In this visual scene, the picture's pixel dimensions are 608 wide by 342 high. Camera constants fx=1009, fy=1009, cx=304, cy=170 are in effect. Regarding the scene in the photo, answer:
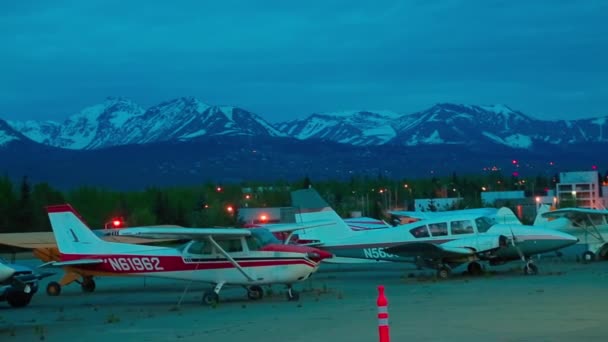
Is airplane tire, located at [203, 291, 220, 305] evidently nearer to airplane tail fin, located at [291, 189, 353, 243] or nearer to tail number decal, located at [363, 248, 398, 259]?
tail number decal, located at [363, 248, 398, 259]

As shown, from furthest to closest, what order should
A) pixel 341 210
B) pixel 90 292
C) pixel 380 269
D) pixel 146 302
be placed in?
pixel 341 210
pixel 380 269
pixel 90 292
pixel 146 302

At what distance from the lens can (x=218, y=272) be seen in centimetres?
2166

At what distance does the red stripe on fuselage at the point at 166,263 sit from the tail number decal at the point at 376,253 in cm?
713

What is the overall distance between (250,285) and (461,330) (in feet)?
25.6

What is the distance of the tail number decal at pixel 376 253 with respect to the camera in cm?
2819

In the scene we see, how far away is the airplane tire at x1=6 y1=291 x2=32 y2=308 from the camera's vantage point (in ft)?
72.2

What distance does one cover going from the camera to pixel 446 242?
91.0 feet

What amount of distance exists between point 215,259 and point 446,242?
8.39m

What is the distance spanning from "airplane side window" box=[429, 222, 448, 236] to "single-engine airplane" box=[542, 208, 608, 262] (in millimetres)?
6418

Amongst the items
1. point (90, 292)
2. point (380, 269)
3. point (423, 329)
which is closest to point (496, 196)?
point (380, 269)

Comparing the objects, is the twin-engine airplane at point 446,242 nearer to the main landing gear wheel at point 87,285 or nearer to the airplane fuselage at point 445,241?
the airplane fuselage at point 445,241

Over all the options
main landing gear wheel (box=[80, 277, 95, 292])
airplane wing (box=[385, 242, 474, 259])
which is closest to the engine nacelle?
airplane wing (box=[385, 242, 474, 259])

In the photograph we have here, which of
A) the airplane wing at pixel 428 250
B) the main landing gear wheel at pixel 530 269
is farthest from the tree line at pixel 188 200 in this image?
the main landing gear wheel at pixel 530 269

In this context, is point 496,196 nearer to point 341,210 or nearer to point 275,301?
point 341,210
